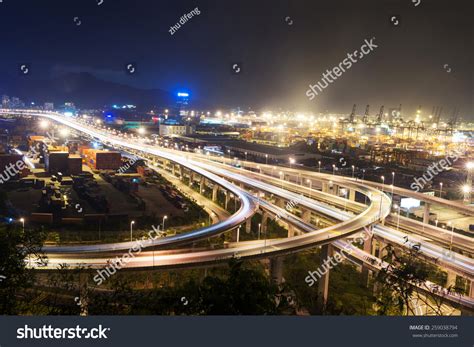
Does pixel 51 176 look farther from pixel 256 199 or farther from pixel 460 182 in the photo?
pixel 460 182

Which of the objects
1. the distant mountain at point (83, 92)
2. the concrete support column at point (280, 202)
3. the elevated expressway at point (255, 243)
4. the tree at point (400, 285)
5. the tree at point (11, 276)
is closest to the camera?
the tree at point (11, 276)

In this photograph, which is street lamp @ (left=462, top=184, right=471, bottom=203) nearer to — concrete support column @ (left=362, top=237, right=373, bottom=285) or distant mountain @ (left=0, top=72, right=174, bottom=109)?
concrete support column @ (left=362, top=237, right=373, bottom=285)

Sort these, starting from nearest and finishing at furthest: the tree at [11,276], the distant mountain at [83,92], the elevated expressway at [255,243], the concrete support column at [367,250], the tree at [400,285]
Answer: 1. the tree at [11,276]
2. the tree at [400,285]
3. the elevated expressway at [255,243]
4. the concrete support column at [367,250]
5. the distant mountain at [83,92]

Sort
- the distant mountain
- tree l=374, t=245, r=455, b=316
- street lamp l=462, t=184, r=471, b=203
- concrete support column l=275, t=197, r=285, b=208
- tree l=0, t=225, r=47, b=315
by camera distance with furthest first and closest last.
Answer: the distant mountain → street lamp l=462, t=184, r=471, b=203 → concrete support column l=275, t=197, r=285, b=208 → tree l=374, t=245, r=455, b=316 → tree l=0, t=225, r=47, b=315

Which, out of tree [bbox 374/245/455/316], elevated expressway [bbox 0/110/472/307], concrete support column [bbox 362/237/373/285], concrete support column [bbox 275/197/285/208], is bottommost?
concrete support column [bbox 362/237/373/285]

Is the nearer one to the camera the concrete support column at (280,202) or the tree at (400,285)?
the tree at (400,285)

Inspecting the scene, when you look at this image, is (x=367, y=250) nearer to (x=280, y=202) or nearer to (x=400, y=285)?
(x=280, y=202)

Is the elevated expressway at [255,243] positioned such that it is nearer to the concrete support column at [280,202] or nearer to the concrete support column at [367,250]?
the concrete support column at [280,202]

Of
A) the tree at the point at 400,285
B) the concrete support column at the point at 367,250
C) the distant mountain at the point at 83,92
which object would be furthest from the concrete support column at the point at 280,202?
the distant mountain at the point at 83,92

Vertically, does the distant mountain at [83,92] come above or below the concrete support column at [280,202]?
above

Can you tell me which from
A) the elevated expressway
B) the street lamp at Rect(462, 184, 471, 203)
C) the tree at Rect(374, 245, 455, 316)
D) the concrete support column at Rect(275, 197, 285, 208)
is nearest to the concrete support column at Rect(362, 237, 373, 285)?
the elevated expressway

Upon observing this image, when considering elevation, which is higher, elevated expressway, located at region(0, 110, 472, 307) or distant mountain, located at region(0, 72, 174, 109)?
distant mountain, located at region(0, 72, 174, 109)
